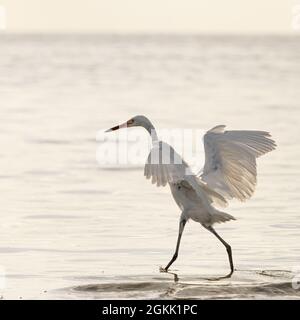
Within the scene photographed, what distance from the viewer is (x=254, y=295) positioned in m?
14.7

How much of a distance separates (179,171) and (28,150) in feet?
43.6

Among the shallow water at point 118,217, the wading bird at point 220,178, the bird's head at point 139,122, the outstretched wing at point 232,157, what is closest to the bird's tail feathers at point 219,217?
the wading bird at point 220,178

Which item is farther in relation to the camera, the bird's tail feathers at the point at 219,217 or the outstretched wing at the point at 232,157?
the outstretched wing at the point at 232,157

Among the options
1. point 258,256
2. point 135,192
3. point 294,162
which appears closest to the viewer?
point 258,256

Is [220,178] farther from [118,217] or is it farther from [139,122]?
[118,217]

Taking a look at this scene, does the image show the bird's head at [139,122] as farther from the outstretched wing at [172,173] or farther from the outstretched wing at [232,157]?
the outstretched wing at [172,173]

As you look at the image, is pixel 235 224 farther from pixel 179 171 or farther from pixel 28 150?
pixel 28 150

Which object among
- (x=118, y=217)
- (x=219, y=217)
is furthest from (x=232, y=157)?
(x=118, y=217)

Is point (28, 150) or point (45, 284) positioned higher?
point (28, 150)

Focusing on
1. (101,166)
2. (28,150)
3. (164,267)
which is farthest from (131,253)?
(28,150)

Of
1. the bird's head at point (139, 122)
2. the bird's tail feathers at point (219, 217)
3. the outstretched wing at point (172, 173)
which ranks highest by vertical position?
the bird's head at point (139, 122)

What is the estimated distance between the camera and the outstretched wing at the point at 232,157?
1645cm

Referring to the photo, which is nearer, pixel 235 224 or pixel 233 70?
pixel 235 224
